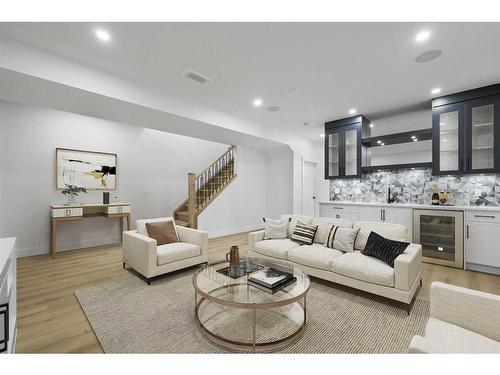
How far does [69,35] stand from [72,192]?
3.25 m

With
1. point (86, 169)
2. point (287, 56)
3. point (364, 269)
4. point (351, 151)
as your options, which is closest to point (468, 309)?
point (364, 269)

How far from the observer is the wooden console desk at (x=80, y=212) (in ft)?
13.3

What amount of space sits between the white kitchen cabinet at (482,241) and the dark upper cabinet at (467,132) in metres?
0.69

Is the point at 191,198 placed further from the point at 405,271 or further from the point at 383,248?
the point at 405,271

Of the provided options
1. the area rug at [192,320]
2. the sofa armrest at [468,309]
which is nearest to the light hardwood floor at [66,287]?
the area rug at [192,320]

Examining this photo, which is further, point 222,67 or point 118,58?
point 222,67

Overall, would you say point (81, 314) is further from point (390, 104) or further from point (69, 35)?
point (390, 104)

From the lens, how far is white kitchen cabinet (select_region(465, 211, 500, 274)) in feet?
10.6

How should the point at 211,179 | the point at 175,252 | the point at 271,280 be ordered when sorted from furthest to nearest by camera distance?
the point at 211,179 → the point at 175,252 → the point at 271,280

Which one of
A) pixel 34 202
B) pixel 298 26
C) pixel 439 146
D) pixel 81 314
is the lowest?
pixel 81 314

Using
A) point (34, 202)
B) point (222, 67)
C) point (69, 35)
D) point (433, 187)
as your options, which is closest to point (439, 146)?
point (433, 187)

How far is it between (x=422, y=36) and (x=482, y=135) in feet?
7.49

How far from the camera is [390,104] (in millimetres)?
4070

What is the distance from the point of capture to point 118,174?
17.2ft
